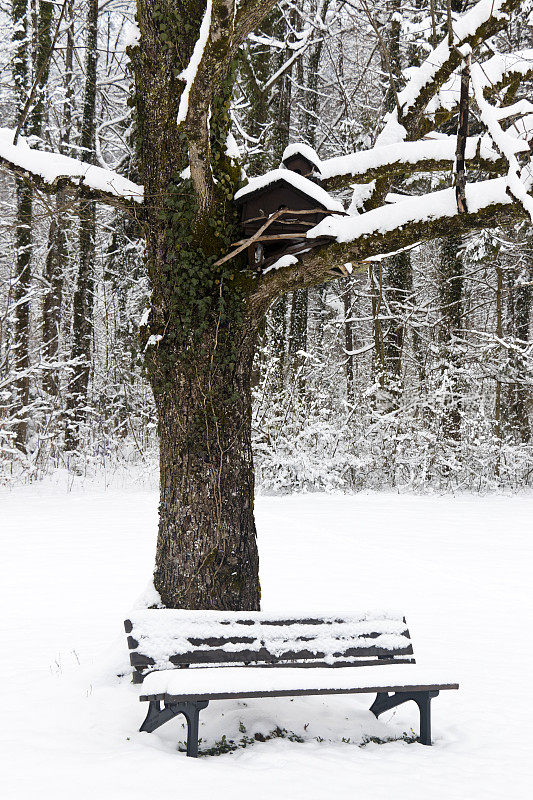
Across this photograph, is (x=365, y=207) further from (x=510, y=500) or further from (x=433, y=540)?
(x=510, y=500)

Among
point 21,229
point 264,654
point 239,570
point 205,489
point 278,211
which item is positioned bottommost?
point 264,654

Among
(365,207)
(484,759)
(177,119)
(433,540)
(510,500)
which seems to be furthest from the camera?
(510,500)

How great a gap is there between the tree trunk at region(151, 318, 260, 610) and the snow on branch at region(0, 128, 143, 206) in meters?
0.99

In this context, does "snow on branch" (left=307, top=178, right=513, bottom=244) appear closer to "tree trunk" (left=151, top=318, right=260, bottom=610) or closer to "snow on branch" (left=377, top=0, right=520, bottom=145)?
"snow on branch" (left=377, top=0, right=520, bottom=145)

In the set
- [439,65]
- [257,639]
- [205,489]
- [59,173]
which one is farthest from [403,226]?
[257,639]

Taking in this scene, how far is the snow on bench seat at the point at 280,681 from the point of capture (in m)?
3.14

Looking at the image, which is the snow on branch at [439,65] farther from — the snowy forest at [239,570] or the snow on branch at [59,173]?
the snow on branch at [59,173]

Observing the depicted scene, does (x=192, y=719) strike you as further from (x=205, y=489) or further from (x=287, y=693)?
(x=205, y=489)

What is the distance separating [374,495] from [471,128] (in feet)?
22.7

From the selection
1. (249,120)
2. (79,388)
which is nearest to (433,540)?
(79,388)

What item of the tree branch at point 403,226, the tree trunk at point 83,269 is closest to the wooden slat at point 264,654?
the tree branch at point 403,226

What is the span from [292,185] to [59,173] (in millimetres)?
1421

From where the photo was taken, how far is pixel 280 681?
331 centimetres

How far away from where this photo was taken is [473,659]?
5.00 metres
